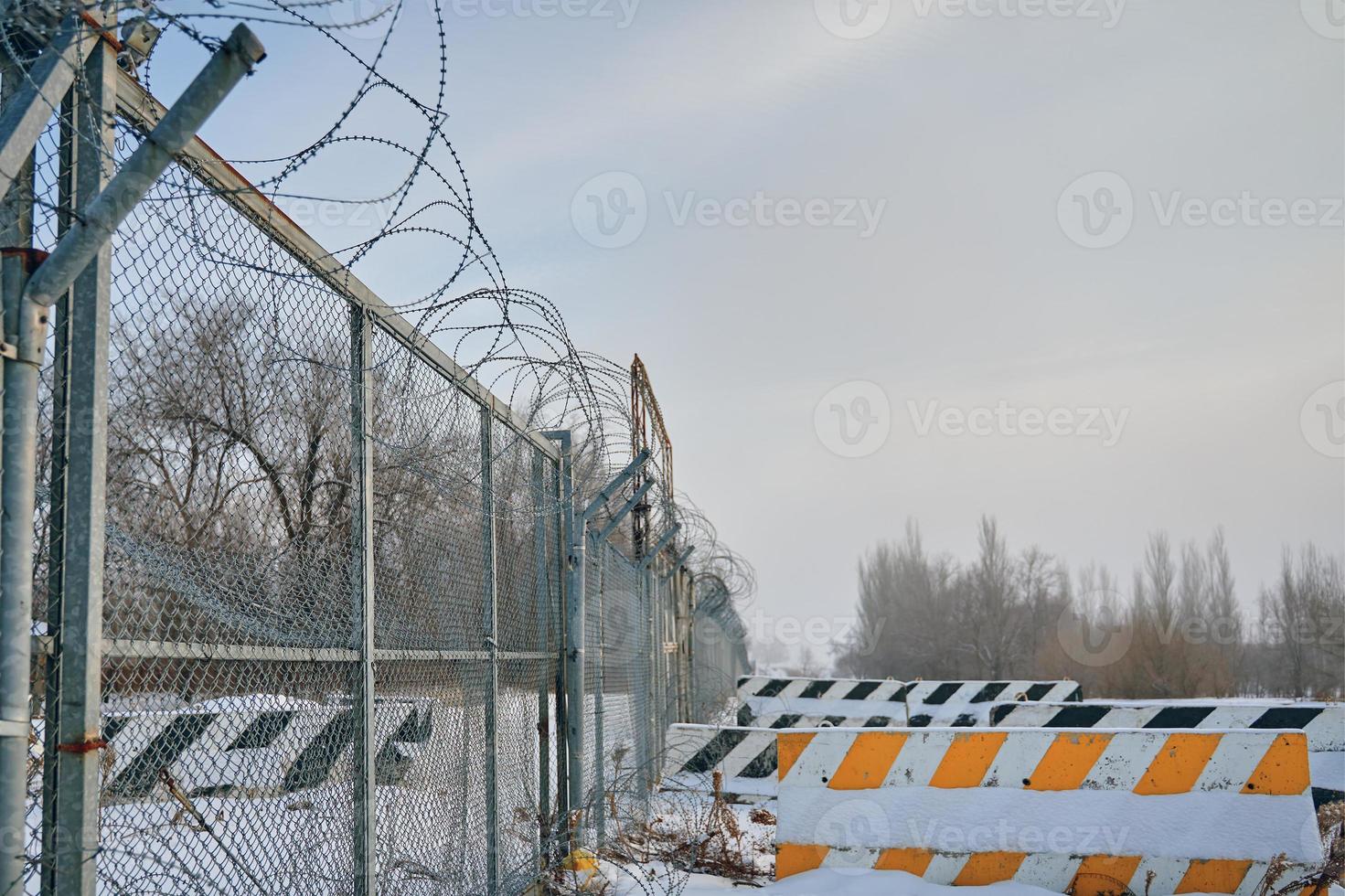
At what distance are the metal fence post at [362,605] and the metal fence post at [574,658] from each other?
2851 millimetres

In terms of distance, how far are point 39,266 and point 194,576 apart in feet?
2.84

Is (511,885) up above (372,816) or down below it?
below

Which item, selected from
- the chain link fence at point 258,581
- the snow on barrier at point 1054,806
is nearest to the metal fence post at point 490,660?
the chain link fence at point 258,581

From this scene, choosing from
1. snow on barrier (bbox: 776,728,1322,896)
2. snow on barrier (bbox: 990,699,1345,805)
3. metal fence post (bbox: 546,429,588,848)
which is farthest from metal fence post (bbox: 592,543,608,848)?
snow on barrier (bbox: 990,699,1345,805)

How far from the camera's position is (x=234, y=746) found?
2984 millimetres

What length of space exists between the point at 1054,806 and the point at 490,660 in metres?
3.33

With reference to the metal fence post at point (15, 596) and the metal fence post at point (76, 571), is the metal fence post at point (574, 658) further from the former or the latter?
the metal fence post at point (15, 596)

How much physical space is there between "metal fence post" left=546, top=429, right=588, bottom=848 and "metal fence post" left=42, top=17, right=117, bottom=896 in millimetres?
4239

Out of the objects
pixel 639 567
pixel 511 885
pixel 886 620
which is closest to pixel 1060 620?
pixel 886 620

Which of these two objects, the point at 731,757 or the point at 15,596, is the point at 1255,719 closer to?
the point at 731,757

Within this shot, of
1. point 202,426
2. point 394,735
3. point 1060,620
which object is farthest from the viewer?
point 1060,620

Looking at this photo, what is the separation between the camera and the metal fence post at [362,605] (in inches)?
143

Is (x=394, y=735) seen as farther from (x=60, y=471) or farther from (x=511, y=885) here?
(x=60, y=471)

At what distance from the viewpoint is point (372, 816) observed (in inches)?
144
